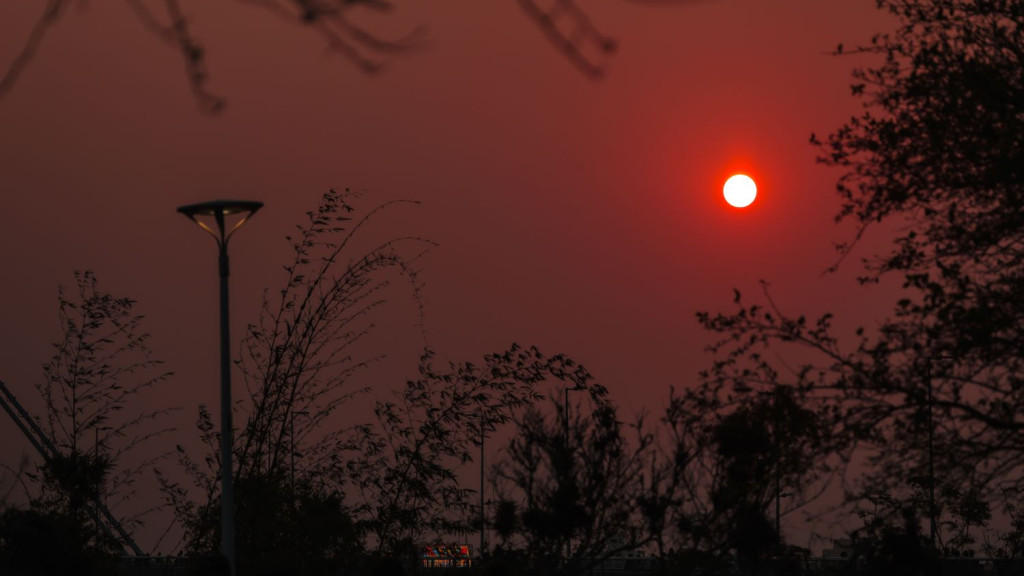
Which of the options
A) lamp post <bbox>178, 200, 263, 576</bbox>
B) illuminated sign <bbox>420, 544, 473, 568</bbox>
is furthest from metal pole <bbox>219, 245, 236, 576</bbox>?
illuminated sign <bbox>420, 544, 473, 568</bbox>

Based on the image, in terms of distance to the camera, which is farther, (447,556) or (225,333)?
(447,556)

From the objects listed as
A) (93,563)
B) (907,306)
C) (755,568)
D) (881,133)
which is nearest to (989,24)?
(881,133)

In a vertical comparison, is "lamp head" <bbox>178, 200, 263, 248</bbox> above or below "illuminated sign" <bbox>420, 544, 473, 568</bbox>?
above

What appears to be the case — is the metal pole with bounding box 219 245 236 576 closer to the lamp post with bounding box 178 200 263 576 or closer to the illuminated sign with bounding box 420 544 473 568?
Answer: the lamp post with bounding box 178 200 263 576

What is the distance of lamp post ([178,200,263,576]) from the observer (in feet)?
56.2

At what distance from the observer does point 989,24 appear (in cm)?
1395

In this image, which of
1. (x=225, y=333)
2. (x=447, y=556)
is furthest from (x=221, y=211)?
(x=447, y=556)

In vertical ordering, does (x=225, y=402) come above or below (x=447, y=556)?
above

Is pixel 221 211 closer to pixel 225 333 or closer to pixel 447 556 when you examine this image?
pixel 225 333

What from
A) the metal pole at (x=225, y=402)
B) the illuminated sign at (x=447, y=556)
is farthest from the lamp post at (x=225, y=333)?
the illuminated sign at (x=447, y=556)

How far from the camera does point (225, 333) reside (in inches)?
690

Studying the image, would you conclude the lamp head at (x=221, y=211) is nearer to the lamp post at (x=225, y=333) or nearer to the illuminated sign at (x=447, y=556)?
the lamp post at (x=225, y=333)

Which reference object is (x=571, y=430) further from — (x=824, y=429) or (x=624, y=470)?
(x=824, y=429)

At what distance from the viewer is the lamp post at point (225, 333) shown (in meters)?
17.1
